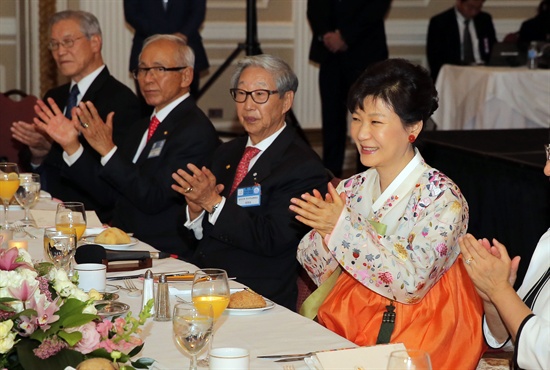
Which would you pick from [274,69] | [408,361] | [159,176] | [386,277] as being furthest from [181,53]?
[408,361]

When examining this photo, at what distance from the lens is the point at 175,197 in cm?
392

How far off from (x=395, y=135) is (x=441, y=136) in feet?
9.67

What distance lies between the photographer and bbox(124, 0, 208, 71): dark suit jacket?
6.45m

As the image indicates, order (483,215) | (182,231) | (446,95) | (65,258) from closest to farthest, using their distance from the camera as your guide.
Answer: (65,258) → (182,231) → (483,215) → (446,95)

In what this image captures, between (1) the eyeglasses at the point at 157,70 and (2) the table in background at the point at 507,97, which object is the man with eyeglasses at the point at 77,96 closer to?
(1) the eyeglasses at the point at 157,70

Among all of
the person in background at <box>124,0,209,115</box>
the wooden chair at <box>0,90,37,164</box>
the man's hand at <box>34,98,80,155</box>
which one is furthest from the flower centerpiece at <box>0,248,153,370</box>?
the person in background at <box>124,0,209,115</box>

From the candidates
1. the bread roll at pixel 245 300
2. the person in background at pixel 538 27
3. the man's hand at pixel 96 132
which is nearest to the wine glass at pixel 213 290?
the bread roll at pixel 245 300

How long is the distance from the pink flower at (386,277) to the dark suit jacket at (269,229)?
83 centimetres

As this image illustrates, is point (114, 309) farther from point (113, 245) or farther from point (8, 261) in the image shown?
point (113, 245)

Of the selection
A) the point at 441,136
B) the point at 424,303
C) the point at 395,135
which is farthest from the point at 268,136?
the point at 441,136

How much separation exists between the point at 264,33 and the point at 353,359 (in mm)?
6392

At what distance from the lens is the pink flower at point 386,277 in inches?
94.7

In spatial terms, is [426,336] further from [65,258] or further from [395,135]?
[65,258]

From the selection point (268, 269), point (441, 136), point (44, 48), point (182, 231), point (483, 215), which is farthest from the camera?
point (44, 48)
